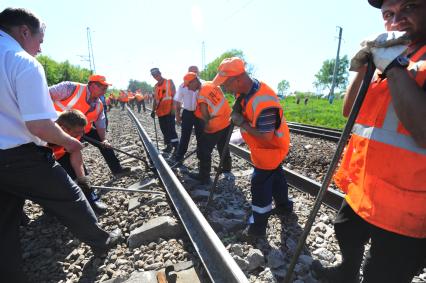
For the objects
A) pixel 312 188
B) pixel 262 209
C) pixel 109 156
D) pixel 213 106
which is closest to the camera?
pixel 262 209

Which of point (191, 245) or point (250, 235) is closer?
point (191, 245)

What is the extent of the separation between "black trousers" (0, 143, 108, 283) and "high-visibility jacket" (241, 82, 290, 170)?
6.16ft

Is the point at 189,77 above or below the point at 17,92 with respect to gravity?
below

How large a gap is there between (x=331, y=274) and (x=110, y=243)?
2116 mm

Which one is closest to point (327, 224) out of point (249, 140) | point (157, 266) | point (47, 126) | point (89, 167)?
point (249, 140)

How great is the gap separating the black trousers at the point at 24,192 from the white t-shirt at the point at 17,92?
16 cm

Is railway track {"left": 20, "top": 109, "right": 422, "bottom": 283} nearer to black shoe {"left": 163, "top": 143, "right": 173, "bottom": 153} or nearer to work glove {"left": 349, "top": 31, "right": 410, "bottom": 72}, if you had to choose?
work glove {"left": 349, "top": 31, "right": 410, "bottom": 72}

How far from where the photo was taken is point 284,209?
12.4 ft

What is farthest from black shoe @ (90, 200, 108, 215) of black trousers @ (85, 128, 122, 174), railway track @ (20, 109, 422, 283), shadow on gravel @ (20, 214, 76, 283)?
black trousers @ (85, 128, 122, 174)

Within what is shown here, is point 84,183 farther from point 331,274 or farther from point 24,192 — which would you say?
point 331,274

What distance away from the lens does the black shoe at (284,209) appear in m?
3.76

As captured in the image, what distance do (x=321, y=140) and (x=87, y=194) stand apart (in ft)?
22.2

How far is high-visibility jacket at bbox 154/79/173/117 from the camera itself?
8.23 m

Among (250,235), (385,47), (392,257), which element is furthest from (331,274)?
(385,47)
